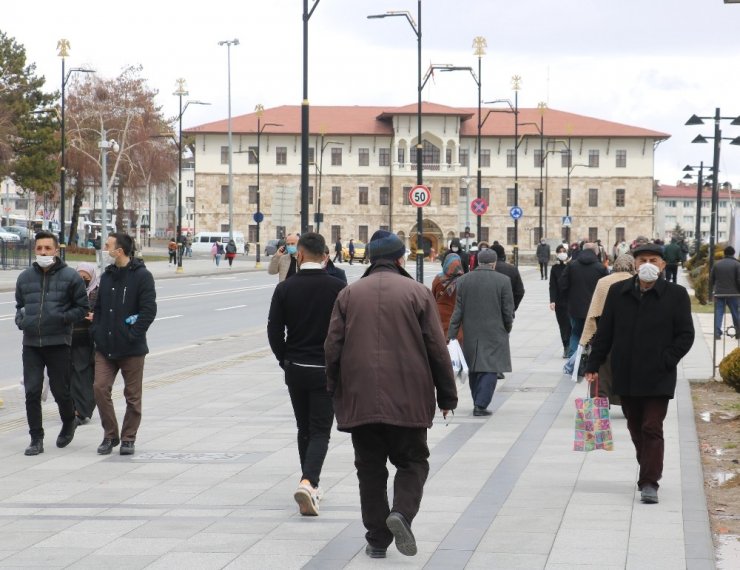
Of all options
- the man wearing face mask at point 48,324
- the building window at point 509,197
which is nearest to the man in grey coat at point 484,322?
the man wearing face mask at point 48,324

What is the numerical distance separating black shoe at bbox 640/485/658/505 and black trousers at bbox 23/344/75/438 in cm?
479

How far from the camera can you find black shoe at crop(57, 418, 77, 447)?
10.5m

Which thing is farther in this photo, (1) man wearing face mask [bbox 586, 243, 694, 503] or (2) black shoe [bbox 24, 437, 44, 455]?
(2) black shoe [bbox 24, 437, 44, 455]

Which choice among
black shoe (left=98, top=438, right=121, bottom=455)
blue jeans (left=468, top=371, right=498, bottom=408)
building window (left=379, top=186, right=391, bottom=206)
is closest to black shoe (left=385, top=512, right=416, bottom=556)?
black shoe (left=98, top=438, right=121, bottom=455)

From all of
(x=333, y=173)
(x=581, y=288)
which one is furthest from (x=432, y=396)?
(x=333, y=173)

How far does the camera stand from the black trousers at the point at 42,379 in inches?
403

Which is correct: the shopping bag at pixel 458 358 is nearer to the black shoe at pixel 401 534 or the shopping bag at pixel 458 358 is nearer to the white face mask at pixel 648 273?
the white face mask at pixel 648 273

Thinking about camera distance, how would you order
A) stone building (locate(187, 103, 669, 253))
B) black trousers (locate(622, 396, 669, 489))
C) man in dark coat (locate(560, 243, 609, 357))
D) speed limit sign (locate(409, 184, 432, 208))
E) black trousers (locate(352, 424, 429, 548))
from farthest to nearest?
1. stone building (locate(187, 103, 669, 253))
2. speed limit sign (locate(409, 184, 432, 208))
3. man in dark coat (locate(560, 243, 609, 357))
4. black trousers (locate(622, 396, 669, 489))
5. black trousers (locate(352, 424, 429, 548))

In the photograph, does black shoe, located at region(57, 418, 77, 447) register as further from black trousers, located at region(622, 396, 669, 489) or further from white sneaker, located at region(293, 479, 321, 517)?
black trousers, located at region(622, 396, 669, 489)

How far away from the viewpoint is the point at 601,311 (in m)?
12.0

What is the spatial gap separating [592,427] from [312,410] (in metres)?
2.08

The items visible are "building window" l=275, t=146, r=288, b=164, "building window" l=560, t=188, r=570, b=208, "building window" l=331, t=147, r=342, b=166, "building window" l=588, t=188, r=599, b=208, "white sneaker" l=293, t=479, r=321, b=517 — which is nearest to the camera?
"white sneaker" l=293, t=479, r=321, b=517

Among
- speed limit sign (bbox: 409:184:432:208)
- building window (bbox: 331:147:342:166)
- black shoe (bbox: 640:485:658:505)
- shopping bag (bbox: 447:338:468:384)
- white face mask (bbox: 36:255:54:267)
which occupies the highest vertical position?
building window (bbox: 331:147:342:166)

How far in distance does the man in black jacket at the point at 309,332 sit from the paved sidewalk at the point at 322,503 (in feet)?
1.63
